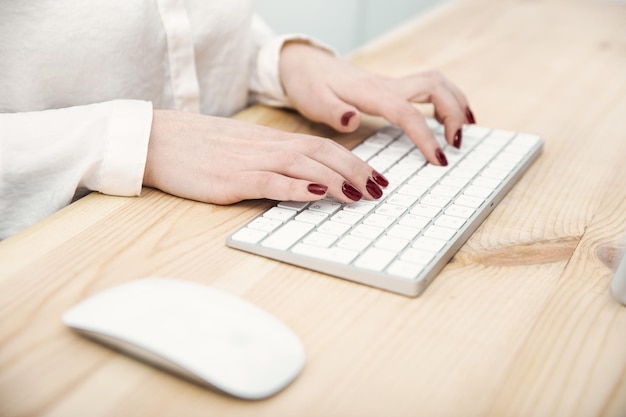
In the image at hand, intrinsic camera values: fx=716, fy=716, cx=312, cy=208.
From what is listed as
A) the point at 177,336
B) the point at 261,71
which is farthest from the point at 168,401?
the point at 261,71

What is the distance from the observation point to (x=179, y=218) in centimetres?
67

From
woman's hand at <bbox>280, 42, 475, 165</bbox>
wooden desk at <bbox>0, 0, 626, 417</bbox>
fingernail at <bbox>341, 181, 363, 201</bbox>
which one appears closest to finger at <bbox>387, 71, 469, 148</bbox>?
woman's hand at <bbox>280, 42, 475, 165</bbox>

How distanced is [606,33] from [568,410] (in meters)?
1.18

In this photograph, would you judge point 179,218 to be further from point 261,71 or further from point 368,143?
point 261,71

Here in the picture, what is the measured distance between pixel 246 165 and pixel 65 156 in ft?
0.55

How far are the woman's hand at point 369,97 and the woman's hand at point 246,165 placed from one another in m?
0.16

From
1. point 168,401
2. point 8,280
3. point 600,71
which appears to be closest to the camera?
point 168,401

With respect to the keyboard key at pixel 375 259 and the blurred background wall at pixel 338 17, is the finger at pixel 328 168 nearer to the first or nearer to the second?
the keyboard key at pixel 375 259

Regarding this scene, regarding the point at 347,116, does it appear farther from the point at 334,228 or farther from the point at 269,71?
the point at 334,228

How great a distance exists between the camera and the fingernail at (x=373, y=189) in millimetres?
678

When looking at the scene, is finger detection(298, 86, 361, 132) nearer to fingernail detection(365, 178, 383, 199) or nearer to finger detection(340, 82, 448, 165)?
finger detection(340, 82, 448, 165)

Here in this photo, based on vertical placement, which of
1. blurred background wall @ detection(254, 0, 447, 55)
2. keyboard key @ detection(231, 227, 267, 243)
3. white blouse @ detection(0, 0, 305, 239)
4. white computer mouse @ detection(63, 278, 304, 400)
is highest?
white blouse @ detection(0, 0, 305, 239)

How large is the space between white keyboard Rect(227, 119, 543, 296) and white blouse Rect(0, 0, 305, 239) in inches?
6.6

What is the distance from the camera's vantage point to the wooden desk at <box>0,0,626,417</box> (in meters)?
0.44
